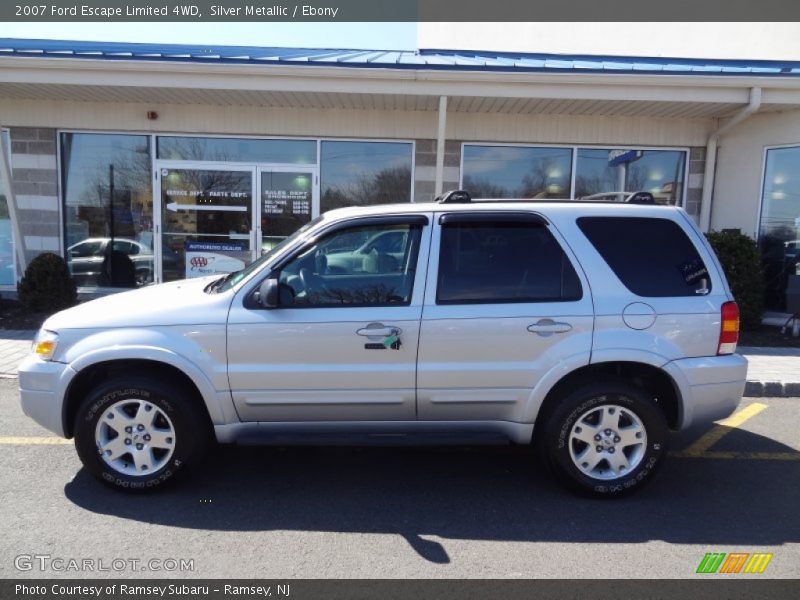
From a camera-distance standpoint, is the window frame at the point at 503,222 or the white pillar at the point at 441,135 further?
the white pillar at the point at 441,135

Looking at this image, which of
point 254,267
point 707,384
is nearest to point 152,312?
point 254,267

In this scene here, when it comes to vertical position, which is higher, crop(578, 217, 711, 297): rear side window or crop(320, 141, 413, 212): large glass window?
crop(320, 141, 413, 212): large glass window

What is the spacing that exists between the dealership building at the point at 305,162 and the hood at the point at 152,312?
6.22 meters

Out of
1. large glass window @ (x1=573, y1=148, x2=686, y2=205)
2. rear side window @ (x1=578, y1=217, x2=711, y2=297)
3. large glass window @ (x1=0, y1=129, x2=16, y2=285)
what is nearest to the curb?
rear side window @ (x1=578, y1=217, x2=711, y2=297)

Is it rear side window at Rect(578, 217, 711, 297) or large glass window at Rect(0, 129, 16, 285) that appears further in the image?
large glass window at Rect(0, 129, 16, 285)

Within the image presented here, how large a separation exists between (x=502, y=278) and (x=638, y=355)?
3.18 feet

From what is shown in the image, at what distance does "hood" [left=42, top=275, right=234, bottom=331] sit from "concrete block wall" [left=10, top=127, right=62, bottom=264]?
24.1 ft

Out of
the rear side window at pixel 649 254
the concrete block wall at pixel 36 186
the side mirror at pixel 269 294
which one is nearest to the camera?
the side mirror at pixel 269 294

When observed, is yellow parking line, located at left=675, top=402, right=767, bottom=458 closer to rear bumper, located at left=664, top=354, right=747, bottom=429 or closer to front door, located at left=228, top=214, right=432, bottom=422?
rear bumper, located at left=664, top=354, right=747, bottom=429

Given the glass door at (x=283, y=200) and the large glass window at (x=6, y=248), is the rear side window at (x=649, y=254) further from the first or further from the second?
the large glass window at (x=6, y=248)

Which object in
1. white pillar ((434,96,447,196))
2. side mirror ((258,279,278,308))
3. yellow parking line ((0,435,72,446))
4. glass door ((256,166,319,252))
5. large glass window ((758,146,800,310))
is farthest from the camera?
glass door ((256,166,319,252))

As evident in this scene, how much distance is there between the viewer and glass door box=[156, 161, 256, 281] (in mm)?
9836

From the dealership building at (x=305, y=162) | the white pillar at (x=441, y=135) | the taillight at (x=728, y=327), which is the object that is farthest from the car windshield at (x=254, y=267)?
the dealership building at (x=305, y=162)

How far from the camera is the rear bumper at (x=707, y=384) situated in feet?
11.8
